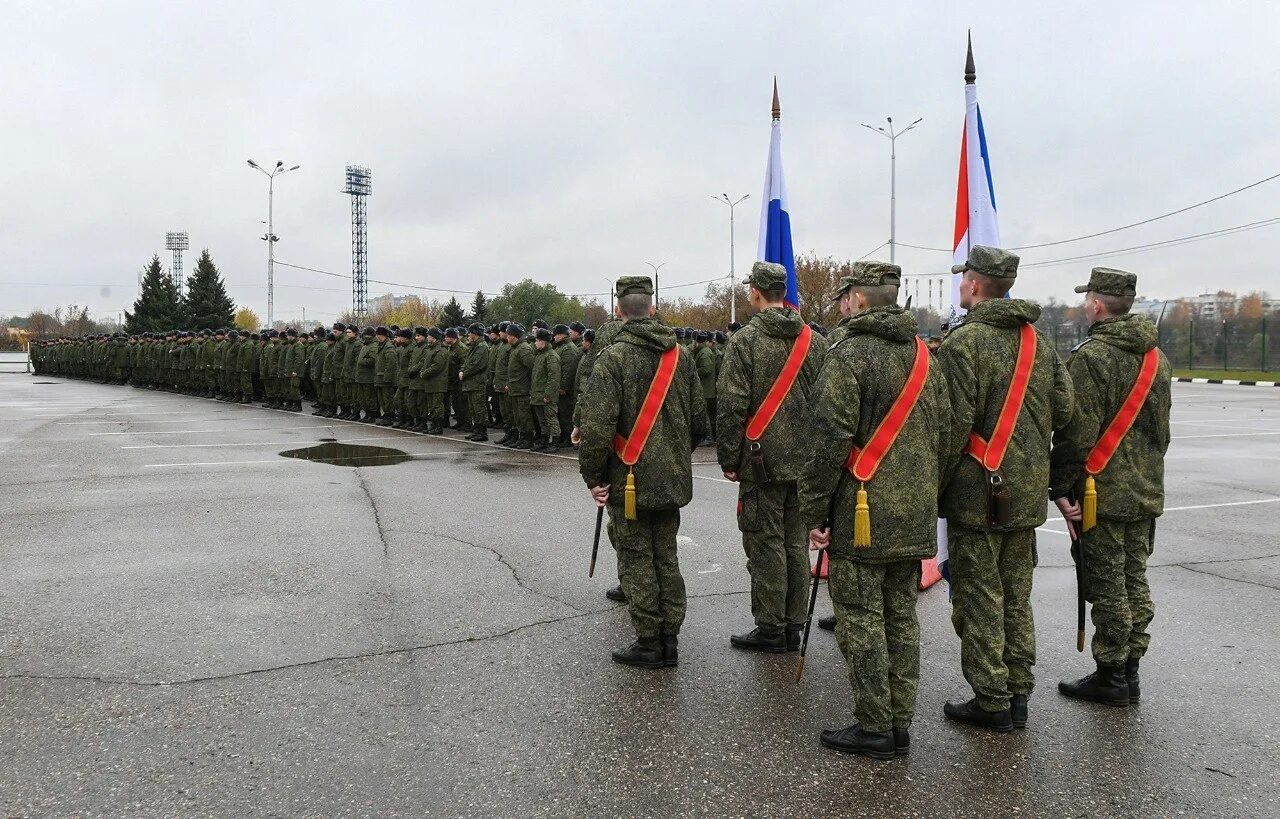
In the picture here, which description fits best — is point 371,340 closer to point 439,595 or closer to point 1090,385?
point 439,595

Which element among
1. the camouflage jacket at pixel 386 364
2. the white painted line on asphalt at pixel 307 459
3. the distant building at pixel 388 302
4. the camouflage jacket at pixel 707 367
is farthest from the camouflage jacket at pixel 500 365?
the distant building at pixel 388 302

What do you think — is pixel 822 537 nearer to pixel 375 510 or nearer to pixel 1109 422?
pixel 1109 422

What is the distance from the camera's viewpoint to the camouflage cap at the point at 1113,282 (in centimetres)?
455

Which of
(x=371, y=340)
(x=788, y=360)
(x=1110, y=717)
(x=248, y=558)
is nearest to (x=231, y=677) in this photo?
(x=248, y=558)

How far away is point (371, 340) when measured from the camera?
741 inches

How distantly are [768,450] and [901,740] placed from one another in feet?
5.72

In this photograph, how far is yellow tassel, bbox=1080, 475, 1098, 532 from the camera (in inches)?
172

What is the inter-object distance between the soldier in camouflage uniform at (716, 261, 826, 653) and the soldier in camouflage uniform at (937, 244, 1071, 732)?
1.08m

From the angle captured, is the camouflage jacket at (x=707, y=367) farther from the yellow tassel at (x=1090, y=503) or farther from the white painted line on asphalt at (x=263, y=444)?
the yellow tassel at (x=1090, y=503)

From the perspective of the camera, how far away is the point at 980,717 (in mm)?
4082

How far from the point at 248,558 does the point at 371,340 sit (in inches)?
489

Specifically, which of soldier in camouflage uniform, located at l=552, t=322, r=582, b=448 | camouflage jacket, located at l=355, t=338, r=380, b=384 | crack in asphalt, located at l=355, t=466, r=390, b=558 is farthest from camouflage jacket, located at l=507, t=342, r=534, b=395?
camouflage jacket, located at l=355, t=338, r=380, b=384

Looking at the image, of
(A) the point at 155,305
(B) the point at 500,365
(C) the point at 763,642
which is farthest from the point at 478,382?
(A) the point at 155,305

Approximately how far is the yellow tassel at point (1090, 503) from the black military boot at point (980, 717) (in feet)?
3.34
